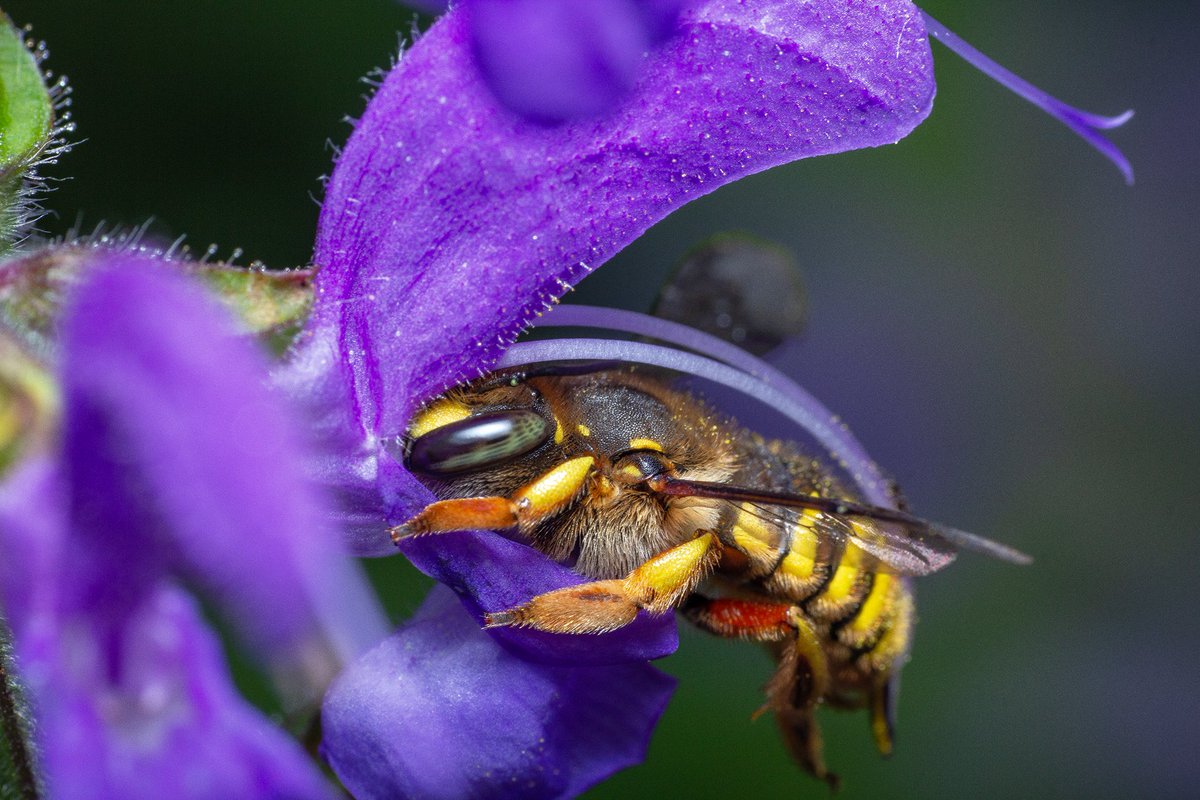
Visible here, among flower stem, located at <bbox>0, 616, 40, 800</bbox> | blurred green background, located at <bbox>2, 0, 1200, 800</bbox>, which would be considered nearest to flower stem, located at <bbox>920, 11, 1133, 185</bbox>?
flower stem, located at <bbox>0, 616, 40, 800</bbox>

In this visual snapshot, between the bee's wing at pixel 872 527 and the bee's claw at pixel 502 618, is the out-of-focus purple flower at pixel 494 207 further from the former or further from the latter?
the bee's wing at pixel 872 527

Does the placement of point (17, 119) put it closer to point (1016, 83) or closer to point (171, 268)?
point (171, 268)

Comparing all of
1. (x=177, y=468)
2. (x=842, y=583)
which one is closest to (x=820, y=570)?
(x=842, y=583)

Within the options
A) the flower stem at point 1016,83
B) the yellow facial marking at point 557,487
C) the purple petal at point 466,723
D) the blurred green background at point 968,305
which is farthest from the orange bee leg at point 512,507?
the blurred green background at point 968,305

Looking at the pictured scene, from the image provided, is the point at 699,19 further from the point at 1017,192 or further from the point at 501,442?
the point at 1017,192

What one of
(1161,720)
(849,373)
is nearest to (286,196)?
(849,373)
